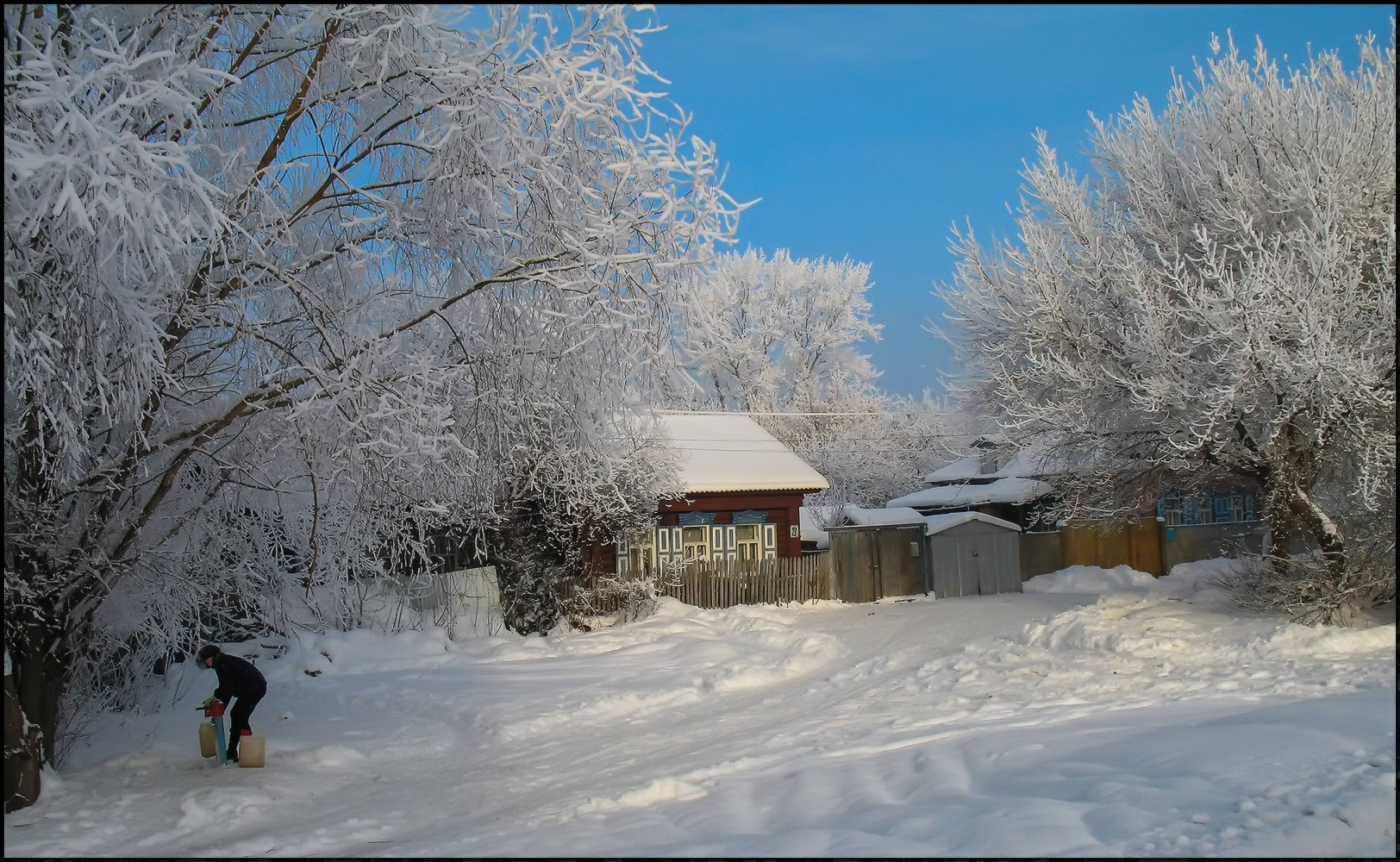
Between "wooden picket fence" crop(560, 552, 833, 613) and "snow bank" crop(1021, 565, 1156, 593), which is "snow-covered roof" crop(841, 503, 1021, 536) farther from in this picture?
"wooden picket fence" crop(560, 552, 833, 613)

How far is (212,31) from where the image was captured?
7508 mm

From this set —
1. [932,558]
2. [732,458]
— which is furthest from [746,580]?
[932,558]

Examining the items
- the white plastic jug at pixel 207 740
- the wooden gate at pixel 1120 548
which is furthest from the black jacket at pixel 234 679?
the wooden gate at pixel 1120 548

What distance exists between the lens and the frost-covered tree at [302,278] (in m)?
6.47

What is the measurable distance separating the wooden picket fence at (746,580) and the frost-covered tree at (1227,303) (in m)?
7.87

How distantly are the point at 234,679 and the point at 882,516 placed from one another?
21.3 meters

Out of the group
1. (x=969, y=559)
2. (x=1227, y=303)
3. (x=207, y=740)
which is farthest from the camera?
(x=969, y=559)

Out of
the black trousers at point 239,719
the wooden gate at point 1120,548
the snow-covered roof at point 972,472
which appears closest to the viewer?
the black trousers at point 239,719

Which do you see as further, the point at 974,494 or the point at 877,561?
the point at 974,494

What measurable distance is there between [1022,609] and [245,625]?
13.8 m

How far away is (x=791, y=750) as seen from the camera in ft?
29.9

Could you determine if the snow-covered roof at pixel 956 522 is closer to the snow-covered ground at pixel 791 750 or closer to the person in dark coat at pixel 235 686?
the snow-covered ground at pixel 791 750

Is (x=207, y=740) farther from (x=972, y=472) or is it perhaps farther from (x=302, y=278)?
(x=972, y=472)

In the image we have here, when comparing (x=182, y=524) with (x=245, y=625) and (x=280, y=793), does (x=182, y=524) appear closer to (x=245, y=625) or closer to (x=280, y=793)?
(x=280, y=793)
